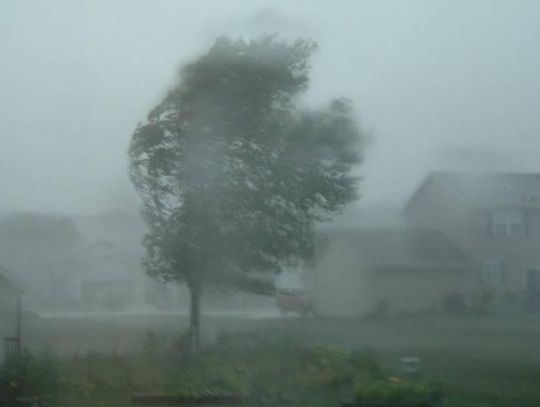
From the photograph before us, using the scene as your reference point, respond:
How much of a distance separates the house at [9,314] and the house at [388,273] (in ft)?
15.2

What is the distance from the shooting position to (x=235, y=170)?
52.9 ft

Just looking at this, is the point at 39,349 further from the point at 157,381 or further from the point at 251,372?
the point at 251,372

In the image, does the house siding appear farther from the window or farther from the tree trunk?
the tree trunk

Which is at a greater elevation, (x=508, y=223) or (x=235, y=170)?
(x=235, y=170)

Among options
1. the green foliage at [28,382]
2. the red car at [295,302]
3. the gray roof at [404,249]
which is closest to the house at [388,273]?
the gray roof at [404,249]

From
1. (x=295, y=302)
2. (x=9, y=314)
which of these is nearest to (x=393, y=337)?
(x=295, y=302)

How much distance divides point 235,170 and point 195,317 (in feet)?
8.16

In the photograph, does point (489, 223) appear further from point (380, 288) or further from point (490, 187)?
point (380, 288)

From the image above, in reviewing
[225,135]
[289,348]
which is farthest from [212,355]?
[225,135]

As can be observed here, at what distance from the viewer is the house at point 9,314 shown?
48.3 ft

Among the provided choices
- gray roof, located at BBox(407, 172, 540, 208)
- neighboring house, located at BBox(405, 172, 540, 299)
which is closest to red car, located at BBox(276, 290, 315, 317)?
neighboring house, located at BBox(405, 172, 540, 299)

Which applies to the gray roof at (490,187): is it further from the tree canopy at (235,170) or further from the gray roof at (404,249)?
the tree canopy at (235,170)

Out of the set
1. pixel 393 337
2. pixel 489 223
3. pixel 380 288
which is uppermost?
pixel 489 223

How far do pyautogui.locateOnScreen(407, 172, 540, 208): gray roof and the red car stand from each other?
2335 millimetres
